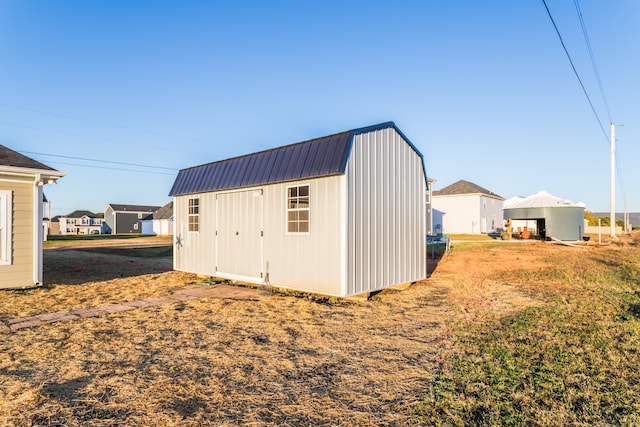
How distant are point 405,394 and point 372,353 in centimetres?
127

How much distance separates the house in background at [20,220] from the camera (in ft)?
31.1

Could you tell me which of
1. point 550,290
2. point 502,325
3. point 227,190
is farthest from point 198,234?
point 550,290

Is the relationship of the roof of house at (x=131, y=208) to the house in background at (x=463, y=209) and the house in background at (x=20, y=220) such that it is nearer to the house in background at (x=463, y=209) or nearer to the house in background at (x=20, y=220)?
the house in background at (x=463, y=209)

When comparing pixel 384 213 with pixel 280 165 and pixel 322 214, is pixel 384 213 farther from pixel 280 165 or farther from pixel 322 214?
pixel 280 165

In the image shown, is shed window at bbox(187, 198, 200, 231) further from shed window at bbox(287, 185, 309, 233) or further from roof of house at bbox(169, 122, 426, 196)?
shed window at bbox(287, 185, 309, 233)

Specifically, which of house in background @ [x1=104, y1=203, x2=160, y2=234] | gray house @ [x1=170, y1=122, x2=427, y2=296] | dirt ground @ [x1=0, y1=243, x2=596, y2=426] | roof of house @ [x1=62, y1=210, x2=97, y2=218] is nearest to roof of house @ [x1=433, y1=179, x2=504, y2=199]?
gray house @ [x1=170, y1=122, x2=427, y2=296]

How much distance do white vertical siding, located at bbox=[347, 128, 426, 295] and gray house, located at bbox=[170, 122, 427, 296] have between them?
25mm

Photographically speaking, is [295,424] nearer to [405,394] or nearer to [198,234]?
[405,394]

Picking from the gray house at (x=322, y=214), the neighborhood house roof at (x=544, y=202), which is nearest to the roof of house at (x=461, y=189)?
the neighborhood house roof at (x=544, y=202)

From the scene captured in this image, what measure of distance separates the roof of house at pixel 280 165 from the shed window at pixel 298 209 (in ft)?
1.10

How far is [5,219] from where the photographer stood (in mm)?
9477

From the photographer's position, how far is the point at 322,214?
27.9 feet

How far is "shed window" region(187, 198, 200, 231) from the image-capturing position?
1225cm

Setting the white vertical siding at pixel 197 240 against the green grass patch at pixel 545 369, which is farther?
the white vertical siding at pixel 197 240
